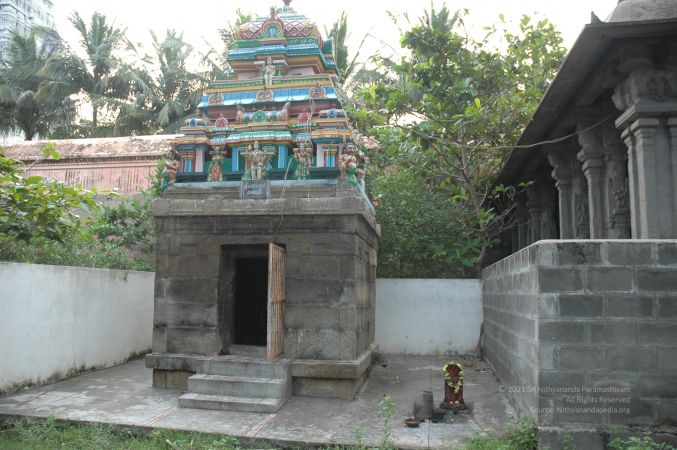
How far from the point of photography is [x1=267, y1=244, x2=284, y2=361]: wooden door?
19.5ft

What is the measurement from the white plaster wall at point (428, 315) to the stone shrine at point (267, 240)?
276cm

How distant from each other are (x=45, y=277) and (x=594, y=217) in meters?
7.40

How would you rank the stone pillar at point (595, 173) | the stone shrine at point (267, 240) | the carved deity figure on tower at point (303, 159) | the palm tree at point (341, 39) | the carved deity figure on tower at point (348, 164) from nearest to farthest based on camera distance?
the stone shrine at point (267, 240), the carved deity figure on tower at point (348, 164), the carved deity figure on tower at point (303, 159), the stone pillar at point (595, 173), the palm tree at point (341, 39)

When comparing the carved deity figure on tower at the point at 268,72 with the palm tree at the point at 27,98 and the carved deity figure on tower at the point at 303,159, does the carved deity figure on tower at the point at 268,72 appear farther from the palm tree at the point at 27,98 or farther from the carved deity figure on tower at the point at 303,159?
the palm tree at the point at 27,98

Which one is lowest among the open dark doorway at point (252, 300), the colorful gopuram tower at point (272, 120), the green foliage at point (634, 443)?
the green foliage at point (634, 443)

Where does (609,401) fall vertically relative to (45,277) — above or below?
below

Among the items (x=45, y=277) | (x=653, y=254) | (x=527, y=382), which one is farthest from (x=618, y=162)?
(x=45, y=277)

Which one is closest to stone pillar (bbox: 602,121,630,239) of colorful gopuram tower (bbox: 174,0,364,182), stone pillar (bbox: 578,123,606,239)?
stone pillar (bbox: 578,123,606,239)

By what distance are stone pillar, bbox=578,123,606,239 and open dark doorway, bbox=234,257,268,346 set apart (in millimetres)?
4641

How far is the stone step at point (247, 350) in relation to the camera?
661 centimetres

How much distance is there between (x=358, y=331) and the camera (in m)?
6.50

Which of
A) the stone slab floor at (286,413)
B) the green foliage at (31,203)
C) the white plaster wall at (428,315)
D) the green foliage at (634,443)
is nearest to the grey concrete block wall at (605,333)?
the green foliage at (634,443)

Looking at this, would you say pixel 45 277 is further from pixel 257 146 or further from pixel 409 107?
pixel 409 107

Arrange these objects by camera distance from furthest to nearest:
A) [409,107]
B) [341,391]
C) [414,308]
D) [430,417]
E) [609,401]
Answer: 1. [409,107]
2. [414,308]
3. [341,391]
4. [430,417]
5. [609,401]
